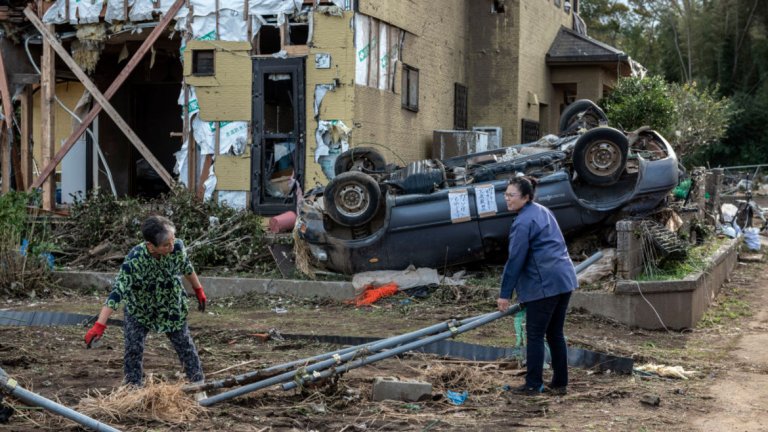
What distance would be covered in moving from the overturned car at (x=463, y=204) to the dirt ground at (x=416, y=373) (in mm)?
730

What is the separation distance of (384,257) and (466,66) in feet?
35.3

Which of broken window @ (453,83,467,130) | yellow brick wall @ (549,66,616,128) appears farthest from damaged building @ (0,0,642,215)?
yellow brick wall @ (549,66,616,128)

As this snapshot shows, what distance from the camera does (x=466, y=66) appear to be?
22359 mm

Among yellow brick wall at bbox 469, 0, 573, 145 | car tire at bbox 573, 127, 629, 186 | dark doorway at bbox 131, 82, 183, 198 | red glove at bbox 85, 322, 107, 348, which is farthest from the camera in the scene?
yellow brick wall at bbox 469, 0, 573, 145

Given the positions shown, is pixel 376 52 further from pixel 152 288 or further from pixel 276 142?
pixel 152 288

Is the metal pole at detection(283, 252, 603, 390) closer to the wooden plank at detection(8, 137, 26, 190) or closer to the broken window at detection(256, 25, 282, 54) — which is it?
the broken window at detection(256, 25, 282, 54)

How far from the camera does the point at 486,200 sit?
12367 mm

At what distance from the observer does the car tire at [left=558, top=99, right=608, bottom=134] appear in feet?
47.8

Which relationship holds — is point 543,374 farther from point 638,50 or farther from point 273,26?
point 638,50

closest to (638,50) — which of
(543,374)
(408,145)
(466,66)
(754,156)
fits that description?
(754,156)

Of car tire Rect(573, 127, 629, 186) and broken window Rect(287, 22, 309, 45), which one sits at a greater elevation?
broken window Rect(287, 22, 309, 45)

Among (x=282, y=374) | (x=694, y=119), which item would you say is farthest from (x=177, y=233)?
(x=694, y=119)

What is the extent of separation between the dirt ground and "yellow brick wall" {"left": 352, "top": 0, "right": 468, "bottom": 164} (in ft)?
16.9

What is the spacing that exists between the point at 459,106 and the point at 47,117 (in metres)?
9.33
